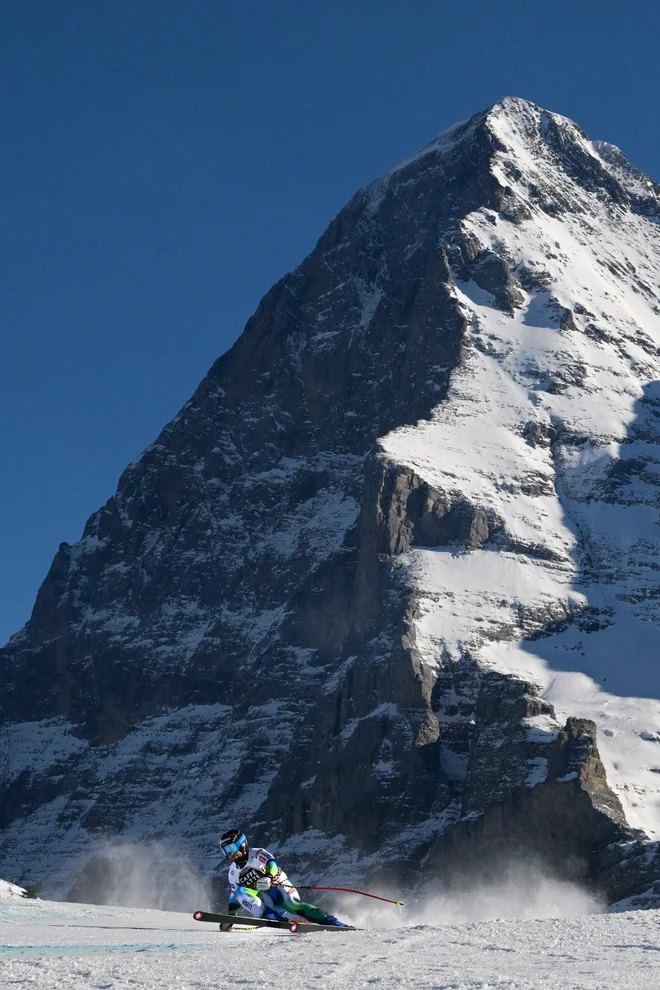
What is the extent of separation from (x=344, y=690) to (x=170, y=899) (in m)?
30.2

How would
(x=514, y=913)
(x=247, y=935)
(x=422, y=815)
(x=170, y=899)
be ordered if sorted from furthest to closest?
(x=170, y=899) → (x=422, y=815) → (x=514, y=913) → (x=247, y=935)

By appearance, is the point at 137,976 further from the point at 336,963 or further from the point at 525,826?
the point at 525,826

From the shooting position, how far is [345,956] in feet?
107

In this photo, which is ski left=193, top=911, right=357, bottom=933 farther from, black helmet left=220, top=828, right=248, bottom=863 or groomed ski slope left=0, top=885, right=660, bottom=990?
black helmet left=220, top=828, right=248, bottom=863

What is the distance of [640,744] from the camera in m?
184

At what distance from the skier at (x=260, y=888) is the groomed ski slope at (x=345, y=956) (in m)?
0.91

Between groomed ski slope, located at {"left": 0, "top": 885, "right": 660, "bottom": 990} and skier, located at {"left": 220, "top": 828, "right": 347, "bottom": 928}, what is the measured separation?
2.98 ft

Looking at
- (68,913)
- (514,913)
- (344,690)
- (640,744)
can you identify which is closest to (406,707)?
(344,690)

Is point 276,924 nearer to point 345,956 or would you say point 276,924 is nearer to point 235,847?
point 235,847

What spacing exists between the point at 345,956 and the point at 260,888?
6.44m

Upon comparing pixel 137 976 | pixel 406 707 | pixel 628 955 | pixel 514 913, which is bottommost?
pixel 137 976

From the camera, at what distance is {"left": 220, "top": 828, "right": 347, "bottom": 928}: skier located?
1531 inches

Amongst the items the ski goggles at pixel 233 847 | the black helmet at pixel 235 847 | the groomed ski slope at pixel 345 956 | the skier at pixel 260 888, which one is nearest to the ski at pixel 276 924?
the skier at pixel 260 888

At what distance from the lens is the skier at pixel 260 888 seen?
3888 cm
